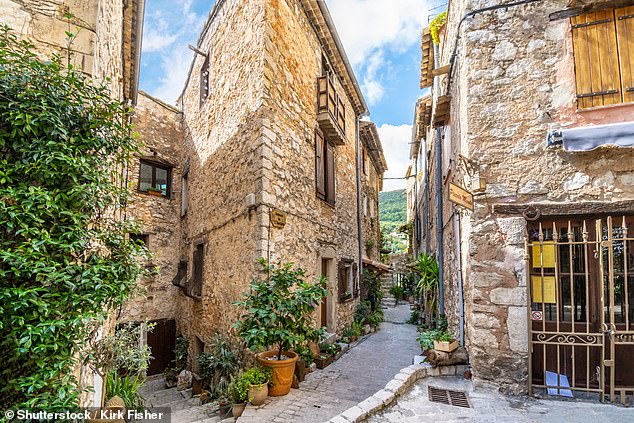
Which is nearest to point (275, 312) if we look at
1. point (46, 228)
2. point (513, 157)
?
point (46, 228)

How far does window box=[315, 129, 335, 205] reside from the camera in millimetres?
8219

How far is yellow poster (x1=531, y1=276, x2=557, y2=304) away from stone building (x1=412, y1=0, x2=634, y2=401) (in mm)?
13

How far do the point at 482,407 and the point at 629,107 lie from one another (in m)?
4.05

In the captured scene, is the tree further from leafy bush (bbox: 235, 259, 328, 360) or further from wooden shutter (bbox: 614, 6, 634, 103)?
wooden shutter (bbox: 614, 6, 634, 103)

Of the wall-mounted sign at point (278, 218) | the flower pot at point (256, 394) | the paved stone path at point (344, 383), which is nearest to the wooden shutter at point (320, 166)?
the wall-mounted sign at point (278, 218)

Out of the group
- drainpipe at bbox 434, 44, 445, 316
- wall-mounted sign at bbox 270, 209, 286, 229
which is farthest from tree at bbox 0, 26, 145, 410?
drainpipe at bbox 434, 44, 445, 316

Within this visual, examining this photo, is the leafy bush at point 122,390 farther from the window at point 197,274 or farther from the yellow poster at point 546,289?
the yellow poster at point 546,289

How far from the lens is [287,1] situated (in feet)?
23.1

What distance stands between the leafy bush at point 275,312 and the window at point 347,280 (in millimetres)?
3950

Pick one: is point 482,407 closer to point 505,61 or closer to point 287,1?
point 505,61

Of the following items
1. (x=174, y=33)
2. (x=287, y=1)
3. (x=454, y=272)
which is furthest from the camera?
(x=174, y=33)

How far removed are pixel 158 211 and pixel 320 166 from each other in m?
5.16

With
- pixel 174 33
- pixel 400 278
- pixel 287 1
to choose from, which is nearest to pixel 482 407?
pixel 287 1

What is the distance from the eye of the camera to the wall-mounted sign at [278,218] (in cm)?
597
